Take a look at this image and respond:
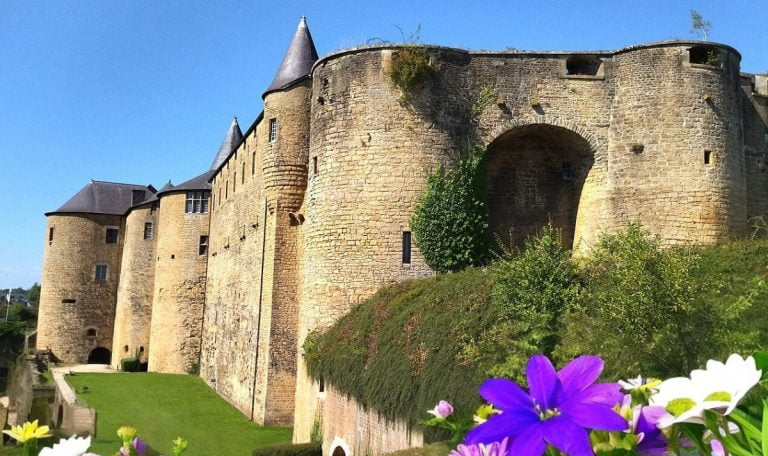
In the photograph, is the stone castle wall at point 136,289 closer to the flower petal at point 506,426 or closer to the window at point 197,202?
the window at point 197,202

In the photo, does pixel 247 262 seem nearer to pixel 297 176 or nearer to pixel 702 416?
pixel 297 176

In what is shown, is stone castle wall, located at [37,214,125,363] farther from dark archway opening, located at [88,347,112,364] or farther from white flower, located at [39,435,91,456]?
white flower, located at [39,435,91,456]

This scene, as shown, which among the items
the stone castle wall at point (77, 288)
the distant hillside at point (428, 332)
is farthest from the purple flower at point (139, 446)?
the stone castle wall at point (77, 288)

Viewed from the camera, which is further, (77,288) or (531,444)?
(77,288)

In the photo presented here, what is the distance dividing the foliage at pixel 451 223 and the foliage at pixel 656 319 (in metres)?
7.05

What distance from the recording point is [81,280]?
1783 inches

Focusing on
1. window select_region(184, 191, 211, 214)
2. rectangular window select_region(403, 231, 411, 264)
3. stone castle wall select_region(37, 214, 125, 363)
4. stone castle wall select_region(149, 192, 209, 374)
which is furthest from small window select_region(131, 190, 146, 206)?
rectangular window select_region(403, 231, 411, 264)

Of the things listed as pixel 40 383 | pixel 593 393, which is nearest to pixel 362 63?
pixel 593 393

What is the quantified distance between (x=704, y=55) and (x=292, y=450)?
14959mm

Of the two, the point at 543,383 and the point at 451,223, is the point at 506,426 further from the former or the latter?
the point at 451,223

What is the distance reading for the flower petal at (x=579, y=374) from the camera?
1560 mm

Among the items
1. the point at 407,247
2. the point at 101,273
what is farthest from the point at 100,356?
the point at 407,247

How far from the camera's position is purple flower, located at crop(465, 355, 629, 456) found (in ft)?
4.60

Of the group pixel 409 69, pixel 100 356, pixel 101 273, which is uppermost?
pixel 409 69
